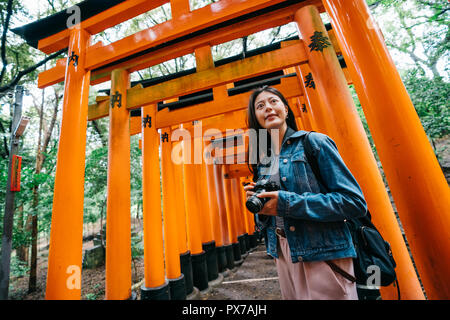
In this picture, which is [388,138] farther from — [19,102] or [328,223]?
[19,102]

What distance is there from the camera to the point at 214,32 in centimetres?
330

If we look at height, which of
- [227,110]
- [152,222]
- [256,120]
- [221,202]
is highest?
[227,110]

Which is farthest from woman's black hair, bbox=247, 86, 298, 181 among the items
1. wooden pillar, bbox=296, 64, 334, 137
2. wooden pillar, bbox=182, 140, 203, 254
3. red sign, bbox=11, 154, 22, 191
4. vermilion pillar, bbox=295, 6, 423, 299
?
red sign, bbox=11, 154, 22, 191

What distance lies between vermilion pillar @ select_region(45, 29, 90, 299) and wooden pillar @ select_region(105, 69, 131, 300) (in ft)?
1.39

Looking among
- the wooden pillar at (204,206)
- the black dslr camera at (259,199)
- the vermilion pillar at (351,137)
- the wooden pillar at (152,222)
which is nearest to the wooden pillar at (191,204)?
the wooden pillar at (204,206)

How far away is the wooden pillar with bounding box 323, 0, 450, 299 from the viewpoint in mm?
1488

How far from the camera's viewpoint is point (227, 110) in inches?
173

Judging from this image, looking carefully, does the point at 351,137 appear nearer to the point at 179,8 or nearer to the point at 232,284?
the point at 179,8

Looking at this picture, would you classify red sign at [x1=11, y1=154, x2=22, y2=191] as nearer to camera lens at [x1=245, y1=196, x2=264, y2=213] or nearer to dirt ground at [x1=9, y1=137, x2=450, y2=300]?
dirt ground at [x1=9, y1=137, x2=450, y2=300]

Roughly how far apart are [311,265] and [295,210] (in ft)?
1.23

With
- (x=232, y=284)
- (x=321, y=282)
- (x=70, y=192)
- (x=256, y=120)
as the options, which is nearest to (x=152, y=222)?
(x=70, y=192)

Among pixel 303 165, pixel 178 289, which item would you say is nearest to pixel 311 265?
pixel 303 165

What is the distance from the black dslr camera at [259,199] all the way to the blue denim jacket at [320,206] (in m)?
0.10

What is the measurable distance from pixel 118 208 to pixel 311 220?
2.98 m
